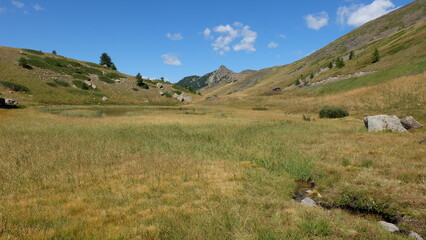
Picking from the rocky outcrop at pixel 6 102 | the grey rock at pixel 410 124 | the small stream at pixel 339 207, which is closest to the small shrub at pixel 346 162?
the small stream at pixel 339 207

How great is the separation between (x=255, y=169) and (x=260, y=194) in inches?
109

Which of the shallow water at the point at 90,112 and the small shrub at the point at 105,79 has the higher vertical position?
the small shrub at the point at 105,79

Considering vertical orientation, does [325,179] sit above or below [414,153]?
below

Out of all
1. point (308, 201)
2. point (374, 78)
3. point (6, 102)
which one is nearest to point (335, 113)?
point (374, 78)

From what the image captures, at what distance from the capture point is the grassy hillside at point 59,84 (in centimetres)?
5246

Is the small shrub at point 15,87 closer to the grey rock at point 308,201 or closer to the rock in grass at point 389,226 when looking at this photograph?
the grey rock at point 308,201

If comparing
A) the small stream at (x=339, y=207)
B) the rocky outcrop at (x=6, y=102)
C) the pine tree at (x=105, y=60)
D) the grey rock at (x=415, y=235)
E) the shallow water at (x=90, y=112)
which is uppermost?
the pine tree at (x=105, y=60)

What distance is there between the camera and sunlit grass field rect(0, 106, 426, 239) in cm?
587

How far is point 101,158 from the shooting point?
12234 millimetres

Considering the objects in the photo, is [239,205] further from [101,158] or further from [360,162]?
[101,158]

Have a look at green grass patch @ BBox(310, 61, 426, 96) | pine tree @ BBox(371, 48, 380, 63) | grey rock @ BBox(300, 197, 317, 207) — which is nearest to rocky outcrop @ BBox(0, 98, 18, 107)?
grey rock @ BBox(300, 197, 317, 207)

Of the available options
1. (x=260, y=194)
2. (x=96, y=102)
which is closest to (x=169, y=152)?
(x=260, y=194)

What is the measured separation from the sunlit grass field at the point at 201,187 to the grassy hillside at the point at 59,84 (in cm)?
4488

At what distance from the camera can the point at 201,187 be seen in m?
8.75
